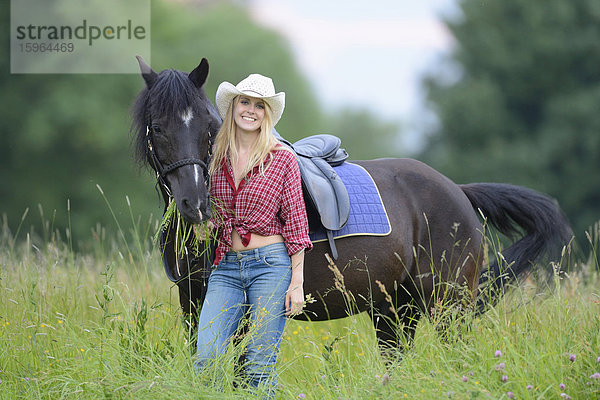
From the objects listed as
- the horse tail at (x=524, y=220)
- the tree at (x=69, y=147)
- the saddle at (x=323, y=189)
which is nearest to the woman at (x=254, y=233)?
the saddle at (x=323, y=189)

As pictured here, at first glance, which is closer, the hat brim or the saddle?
the hat brim

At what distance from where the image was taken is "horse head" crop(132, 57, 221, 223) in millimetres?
3631

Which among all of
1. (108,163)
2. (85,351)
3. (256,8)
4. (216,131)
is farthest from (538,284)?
(256,8)

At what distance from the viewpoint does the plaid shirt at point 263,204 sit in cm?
375

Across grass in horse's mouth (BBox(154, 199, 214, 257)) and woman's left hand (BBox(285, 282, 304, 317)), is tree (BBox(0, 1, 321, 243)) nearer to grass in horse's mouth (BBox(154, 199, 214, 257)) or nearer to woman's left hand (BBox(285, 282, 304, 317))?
grass in horse's mouth (BBox(154, 199, 214, 257))

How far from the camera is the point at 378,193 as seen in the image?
484cm

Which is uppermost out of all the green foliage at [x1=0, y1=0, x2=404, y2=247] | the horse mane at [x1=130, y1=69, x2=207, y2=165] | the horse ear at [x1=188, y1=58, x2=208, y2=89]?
the horse ear at [x1=188, y1=58, x2=208, y2=89]

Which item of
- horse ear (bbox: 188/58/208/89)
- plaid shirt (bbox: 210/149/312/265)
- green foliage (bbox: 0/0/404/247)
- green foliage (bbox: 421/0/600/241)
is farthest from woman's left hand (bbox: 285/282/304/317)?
green foliage (bbox: 421/0/600/241)

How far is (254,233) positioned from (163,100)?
932 mm

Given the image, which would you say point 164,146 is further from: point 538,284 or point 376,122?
point 376,122

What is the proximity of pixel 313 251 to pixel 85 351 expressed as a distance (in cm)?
156

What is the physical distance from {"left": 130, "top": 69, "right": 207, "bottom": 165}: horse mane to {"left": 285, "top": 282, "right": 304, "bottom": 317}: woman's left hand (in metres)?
1.18

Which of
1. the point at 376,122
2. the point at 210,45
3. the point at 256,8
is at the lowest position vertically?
the point at 376,122

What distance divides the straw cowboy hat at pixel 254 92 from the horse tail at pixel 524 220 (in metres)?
2.32
